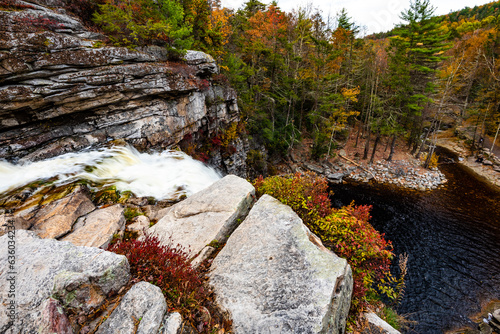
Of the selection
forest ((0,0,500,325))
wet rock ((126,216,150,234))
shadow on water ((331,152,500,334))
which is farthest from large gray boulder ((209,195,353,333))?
forest ((0,0,500,325))

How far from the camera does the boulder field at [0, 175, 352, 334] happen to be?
263 cm

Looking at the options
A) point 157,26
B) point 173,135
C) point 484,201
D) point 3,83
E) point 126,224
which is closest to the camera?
point 126,224

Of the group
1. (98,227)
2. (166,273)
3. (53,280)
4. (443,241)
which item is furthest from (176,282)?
(443,241)

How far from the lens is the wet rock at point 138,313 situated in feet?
8.53

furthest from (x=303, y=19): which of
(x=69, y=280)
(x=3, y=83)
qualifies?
(x=69, y=280)

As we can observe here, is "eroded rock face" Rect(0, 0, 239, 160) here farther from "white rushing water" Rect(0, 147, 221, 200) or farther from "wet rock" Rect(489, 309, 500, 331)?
"wet rock" Rect(489, 309, 500, 331)

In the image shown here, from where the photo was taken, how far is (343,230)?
5.36 m

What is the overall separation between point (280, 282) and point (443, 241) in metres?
15.8

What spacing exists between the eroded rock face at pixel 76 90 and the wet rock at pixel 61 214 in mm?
4666

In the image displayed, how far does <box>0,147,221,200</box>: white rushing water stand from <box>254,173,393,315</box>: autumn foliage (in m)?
4.07

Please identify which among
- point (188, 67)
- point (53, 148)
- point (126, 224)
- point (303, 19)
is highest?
point (303, 19)

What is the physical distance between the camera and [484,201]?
18.2m

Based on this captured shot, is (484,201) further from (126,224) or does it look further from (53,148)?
(53,148)

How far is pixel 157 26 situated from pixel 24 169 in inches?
353
